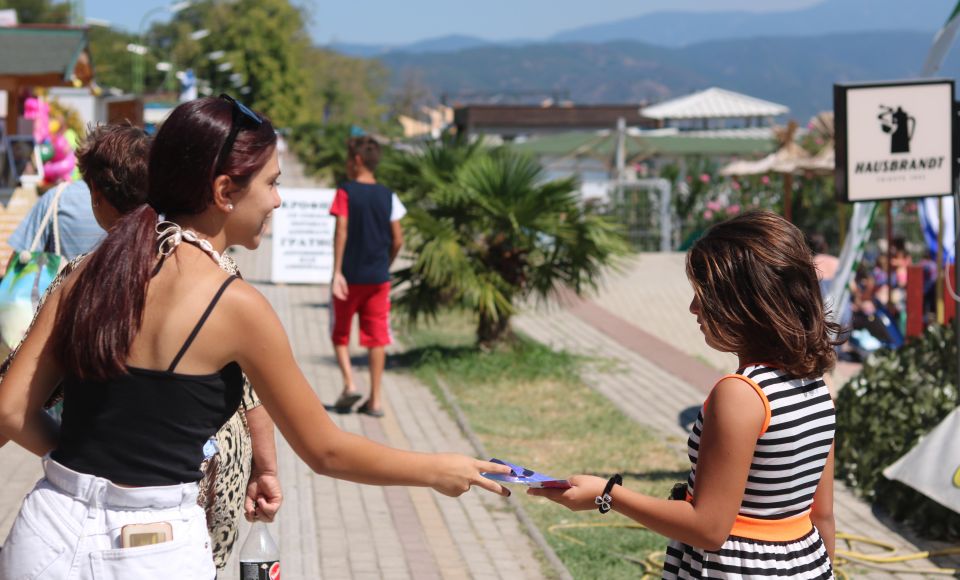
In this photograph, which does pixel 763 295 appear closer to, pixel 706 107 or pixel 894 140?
pixel 894 140

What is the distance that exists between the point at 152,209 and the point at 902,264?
14579 millimetres

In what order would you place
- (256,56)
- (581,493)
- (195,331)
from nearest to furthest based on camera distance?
(195,331), (581,493), (256,56)

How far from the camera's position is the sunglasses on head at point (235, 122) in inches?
91.1

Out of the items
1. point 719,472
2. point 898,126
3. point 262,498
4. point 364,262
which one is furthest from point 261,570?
point 364,262

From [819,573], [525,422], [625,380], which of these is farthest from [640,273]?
[819,573]

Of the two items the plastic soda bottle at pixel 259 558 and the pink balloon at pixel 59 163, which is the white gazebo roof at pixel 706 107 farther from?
the plastic soda bottle at pixel 259 558

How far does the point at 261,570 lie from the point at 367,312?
580 cm

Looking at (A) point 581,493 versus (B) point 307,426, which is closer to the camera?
(B) point 307,426

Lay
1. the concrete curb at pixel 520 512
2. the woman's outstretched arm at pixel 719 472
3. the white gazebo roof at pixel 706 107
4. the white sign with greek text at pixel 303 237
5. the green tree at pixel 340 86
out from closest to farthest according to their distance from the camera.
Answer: the woman's outstretched arm at pixel 719 472, the concrete curb at pixel 520 512, the white sign with greek text at pixel 303 237, the white gazebo roof at pixel 706 107, the green tree at pixel 340 86

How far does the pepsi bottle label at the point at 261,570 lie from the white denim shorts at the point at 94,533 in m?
0.71

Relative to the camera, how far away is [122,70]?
4050 inches

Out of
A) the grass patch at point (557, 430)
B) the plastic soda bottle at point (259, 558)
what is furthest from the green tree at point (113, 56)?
the plastic soda bottle at point (259, 558)

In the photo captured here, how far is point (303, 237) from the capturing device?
55.2 ft

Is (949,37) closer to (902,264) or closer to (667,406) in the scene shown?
(667,406)
